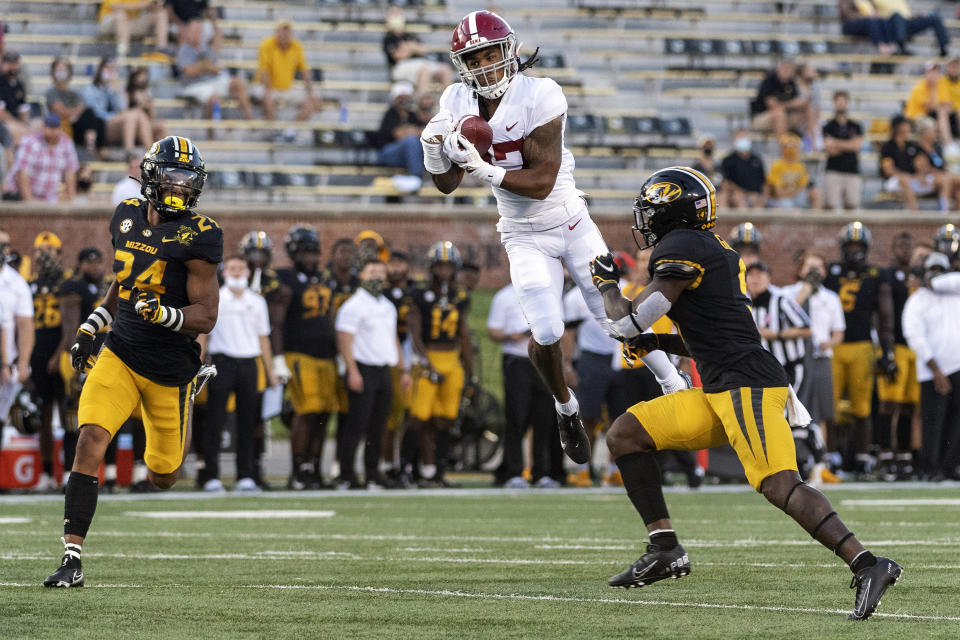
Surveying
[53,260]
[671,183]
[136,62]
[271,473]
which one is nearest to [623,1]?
[136,62]

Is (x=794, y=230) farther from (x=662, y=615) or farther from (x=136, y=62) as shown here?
(x=662, y=615)

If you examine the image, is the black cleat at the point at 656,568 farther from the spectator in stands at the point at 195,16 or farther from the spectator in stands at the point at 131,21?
the spectator in stands at the point at 131,21

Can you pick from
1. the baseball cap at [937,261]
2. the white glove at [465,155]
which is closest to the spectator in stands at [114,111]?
the baseball cap at [937,261]

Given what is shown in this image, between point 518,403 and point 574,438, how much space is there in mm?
6156

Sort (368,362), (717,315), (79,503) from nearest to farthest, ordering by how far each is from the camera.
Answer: (717,315) → (79,503) → (368,362)

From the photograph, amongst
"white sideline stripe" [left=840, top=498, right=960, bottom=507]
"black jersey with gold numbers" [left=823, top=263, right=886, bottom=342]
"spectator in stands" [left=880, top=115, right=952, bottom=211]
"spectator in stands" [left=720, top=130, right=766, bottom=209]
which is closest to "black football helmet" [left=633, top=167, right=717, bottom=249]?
"white sideline stripe" [left=840, top=498, right=960, bottom=507]

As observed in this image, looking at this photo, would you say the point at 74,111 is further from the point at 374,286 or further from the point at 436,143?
the point at 436,143

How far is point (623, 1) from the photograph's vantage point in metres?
23.5

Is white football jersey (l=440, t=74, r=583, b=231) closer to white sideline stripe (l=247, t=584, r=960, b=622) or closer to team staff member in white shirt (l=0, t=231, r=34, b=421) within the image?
white sideline stripe (l=247, t=584, r=960, b=622)

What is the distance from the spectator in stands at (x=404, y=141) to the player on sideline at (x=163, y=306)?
37.4ft

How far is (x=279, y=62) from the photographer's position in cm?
1945

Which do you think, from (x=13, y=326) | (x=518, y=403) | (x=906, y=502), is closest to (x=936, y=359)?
(x=906, y=502)

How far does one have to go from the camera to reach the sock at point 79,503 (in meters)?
6.34

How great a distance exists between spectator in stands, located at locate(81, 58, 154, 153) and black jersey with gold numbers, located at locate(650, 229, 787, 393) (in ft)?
40.5
